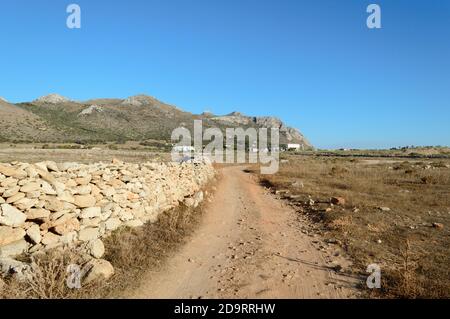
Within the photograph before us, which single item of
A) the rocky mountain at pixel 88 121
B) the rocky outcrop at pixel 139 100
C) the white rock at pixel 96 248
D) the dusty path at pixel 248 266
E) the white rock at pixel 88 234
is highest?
the rocky outcrop at pixel 139 100

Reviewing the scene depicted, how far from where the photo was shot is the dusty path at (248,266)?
21.1 feet

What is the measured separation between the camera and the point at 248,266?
773 centimetres

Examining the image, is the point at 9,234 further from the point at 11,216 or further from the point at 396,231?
the point at 396,231

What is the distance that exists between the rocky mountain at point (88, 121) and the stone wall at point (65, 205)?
57.3 metres

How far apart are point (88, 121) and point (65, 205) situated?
96.6m

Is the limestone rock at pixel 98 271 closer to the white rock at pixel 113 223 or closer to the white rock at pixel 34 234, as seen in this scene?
the white rock at pixel 34 234

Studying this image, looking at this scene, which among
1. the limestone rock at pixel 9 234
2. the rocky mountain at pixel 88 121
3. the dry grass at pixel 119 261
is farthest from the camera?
the rocky mountain at pixel 88 121

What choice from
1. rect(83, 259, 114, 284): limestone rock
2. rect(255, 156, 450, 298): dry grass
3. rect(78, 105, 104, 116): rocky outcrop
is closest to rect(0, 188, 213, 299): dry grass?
rect(83, 259, 114, 284): limestone rock

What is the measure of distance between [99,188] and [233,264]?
3951 millimetres

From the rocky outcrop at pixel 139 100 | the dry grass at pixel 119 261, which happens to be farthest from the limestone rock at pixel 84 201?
the rocky outcrop at pixel 139 100

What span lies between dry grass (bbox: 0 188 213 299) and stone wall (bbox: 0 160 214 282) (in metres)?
0.36

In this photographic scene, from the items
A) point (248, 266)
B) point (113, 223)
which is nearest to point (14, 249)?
point (113, 223)
